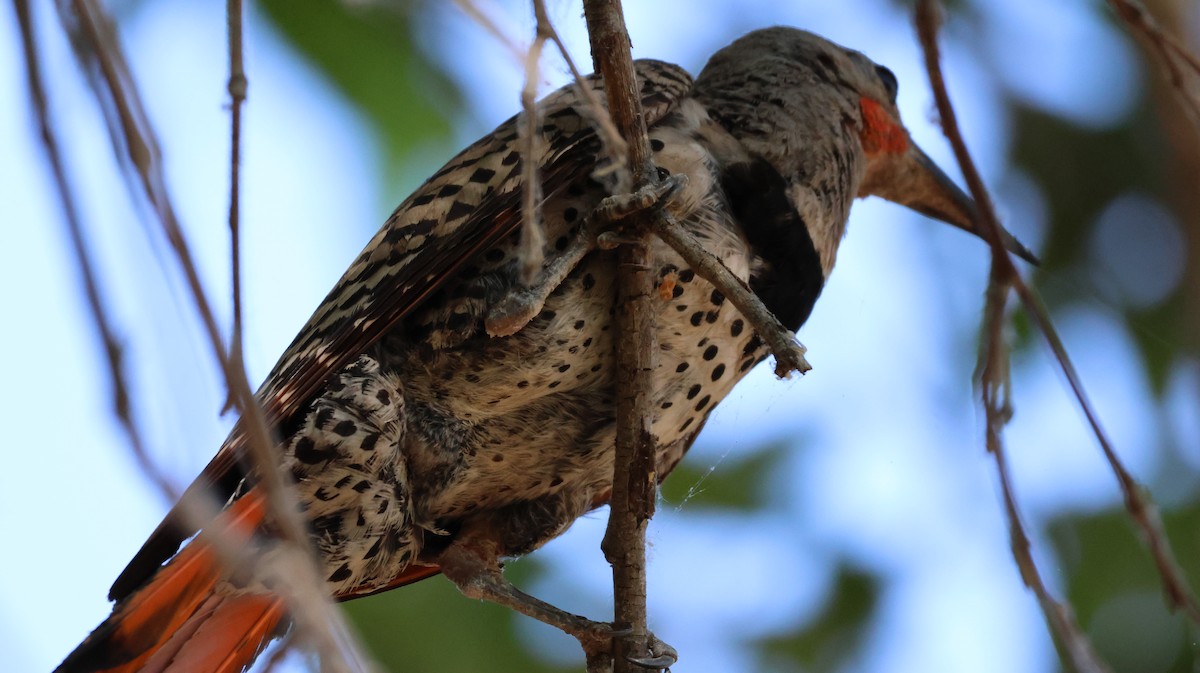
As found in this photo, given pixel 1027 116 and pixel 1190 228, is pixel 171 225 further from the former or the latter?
pixel 1027 116

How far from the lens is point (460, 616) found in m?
4.43

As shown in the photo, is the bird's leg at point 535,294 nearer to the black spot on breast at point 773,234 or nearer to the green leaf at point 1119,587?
the black spot on breast at point 773,234

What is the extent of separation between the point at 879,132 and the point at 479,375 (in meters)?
1.68

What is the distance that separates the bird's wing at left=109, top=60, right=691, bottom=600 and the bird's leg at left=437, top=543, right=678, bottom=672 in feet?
1.83

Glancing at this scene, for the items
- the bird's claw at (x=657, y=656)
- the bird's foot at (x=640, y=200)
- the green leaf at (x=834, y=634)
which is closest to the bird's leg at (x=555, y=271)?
the bird's foot at (x=640, y=200)

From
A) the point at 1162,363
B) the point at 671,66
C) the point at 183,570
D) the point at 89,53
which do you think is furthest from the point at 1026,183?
the point at 89,53

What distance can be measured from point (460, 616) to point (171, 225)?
345cm

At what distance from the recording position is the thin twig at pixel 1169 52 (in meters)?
1.69

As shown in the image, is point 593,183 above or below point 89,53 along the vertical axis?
above

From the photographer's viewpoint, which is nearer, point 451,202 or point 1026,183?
point 451,202

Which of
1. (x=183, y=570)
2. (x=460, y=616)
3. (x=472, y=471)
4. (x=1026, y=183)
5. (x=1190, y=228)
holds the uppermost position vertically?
(x=1026, y=183)

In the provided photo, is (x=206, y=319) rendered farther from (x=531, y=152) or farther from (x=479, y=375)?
(x=479, y=375)

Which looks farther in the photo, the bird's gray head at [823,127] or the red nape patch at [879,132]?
the red nape patch at [879,132]

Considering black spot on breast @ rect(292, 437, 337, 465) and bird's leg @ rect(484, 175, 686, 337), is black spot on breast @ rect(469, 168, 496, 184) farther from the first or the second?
black spot on breast @ rect(292, 437, 337, 465)
